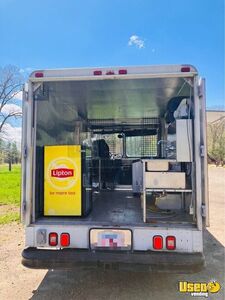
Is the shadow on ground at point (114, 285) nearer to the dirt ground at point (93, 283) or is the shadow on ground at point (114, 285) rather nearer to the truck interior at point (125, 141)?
the dirt ground at point (93, 283)

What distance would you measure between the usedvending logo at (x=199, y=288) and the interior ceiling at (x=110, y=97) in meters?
2.51

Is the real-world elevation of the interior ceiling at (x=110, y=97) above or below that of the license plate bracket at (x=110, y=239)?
above

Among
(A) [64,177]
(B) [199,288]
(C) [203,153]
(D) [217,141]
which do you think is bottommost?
(B) [199,288]

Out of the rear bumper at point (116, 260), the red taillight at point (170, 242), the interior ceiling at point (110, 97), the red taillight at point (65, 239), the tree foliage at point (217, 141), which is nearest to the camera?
the rear bumper at point (116, 260)

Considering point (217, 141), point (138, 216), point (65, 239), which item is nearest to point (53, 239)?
point (65, 239)

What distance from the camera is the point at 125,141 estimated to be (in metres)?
6.71

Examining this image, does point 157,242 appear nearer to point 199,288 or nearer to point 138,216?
point 138,216

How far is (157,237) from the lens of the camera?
2.81 m

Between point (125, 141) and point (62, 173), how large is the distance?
3565 millimetres

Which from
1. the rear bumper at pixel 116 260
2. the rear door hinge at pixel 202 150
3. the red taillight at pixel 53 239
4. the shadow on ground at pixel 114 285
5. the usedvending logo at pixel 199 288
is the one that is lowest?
the usedvending logo at pixel 199 288

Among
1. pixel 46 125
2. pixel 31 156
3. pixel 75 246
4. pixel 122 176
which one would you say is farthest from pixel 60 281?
pixel 122 176

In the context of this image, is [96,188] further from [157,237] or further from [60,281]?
[157,237]

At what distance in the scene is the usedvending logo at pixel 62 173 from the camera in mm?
3287

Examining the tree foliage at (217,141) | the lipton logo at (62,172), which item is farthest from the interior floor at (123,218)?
the tree foliage at (217,141)
